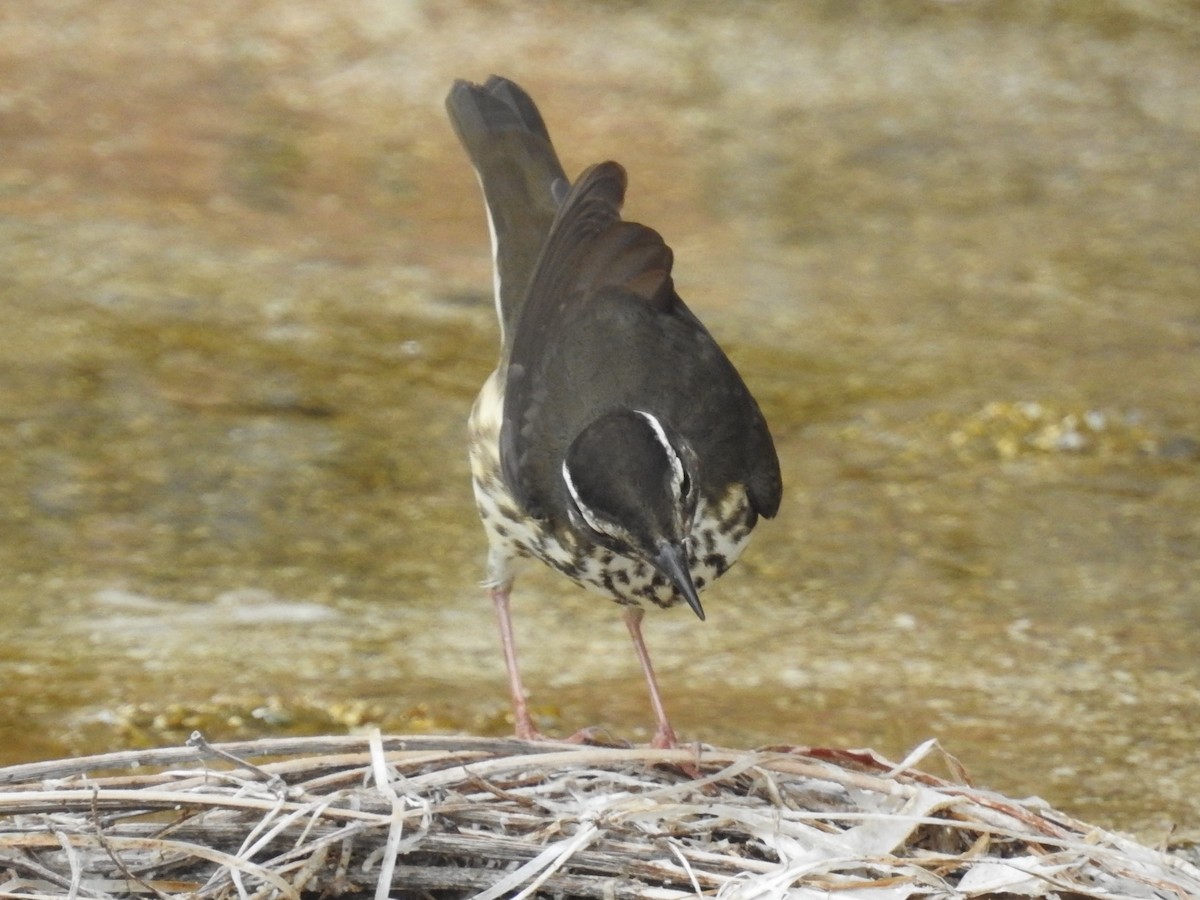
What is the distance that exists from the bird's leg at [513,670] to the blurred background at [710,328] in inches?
23.8

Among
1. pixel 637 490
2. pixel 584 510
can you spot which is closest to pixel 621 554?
pixel 584 510

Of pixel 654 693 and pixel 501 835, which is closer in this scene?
pixel 501 835

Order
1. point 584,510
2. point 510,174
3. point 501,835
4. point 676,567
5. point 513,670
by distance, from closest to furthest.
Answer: point 501,835 < point 676,567 < point 584,510 < point 513,670 < point 510,174

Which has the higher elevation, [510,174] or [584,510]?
[510,174]

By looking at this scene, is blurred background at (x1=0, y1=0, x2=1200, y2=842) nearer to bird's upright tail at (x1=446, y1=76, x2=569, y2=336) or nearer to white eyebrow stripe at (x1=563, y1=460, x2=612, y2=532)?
bird's upright tail at (x1=446, y1=76, x2=569, y2=336)

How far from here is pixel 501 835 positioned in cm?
399

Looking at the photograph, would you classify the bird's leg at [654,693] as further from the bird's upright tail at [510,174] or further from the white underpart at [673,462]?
the bird's upright tail at [510,174]

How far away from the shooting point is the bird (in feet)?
14.5

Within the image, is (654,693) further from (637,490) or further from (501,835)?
(501,835)

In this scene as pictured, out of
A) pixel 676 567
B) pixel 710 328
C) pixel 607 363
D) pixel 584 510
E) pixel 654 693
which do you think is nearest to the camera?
pixel 676 567

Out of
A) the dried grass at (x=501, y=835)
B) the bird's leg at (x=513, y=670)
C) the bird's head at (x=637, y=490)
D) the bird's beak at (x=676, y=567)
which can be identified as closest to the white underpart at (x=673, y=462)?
the bird's head at (x=637, y=490)

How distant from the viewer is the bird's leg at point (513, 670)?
517 centimetres

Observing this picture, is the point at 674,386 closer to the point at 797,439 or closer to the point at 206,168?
the point at 797,439

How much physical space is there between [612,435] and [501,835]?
954mm
